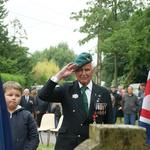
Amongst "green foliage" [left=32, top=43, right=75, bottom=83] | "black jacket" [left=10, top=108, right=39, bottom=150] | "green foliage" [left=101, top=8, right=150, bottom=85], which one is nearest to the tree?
"green foliage" [left=101, top=8, right=150, bottom=85]

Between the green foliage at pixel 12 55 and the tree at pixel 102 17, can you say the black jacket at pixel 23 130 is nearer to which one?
the tree at pixel 102 17

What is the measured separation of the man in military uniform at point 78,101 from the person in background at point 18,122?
0.29m

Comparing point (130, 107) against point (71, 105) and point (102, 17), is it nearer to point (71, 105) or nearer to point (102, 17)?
point (71, 105)

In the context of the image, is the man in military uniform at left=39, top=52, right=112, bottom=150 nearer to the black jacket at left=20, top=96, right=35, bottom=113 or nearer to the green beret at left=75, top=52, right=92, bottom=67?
the green beret at left=75, top=52, right=92, bottom=67

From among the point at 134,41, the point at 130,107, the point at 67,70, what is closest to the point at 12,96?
the point at 67,70

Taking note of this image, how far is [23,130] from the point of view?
227 inches

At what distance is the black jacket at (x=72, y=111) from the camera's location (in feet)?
17.7

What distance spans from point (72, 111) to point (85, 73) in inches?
14.5

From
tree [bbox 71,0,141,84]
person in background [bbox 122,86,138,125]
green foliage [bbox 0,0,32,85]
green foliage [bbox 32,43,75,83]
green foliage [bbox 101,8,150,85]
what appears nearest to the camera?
person in background [bbox 122,86,138,125]

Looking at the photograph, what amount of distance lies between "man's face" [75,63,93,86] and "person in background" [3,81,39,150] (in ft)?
2.02

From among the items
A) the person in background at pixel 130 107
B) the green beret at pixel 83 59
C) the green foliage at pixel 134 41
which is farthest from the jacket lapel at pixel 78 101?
the green foliage at pixel 134 41

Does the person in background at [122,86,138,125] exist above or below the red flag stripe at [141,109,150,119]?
below

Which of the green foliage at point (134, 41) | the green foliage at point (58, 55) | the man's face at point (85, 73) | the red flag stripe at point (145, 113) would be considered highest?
the green foliage at point (58, 55)

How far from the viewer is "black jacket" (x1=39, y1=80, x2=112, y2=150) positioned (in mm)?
5387
